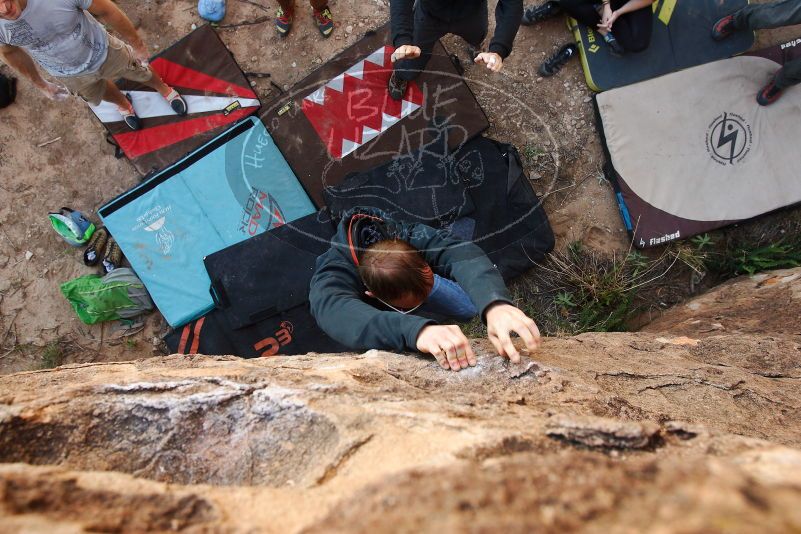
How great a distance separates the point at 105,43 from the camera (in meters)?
2.71

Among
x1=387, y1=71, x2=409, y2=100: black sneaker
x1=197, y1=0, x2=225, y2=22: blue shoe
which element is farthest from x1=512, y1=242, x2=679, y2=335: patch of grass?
x1=197, y1=0, x2=225, y2=22: blue shoe

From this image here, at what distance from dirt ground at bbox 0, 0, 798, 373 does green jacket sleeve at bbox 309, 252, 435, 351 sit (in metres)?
2.07

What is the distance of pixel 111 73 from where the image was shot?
2.90m

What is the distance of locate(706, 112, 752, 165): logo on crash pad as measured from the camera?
3164 mm

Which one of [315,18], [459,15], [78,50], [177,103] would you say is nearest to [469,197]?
[459,15]

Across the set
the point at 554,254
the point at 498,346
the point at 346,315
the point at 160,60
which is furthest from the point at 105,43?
the point at 554,254

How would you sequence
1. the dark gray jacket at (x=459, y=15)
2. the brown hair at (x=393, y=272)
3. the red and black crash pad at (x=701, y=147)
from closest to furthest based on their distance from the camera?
the brown hair at (x=393, y=272) → the dark gray jacket at (x=459, y=15) → the red and black crash pad at (x=701, y=147)

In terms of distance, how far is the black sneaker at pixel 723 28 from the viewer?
10.5ft

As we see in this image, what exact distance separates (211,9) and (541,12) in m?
2.52

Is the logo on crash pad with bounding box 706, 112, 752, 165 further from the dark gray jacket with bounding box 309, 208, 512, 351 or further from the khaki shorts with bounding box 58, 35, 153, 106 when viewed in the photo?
the khaki shorts with bounding box 58, 35, 153, 106

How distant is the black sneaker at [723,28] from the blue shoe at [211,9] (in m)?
3.67

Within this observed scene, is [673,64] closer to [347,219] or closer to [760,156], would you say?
[760,156]

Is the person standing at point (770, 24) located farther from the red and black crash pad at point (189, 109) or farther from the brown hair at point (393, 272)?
the red and black crash pad at point (189, 109)


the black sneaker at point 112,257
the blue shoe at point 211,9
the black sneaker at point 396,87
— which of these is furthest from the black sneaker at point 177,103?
the black sneaker at point 396,87
